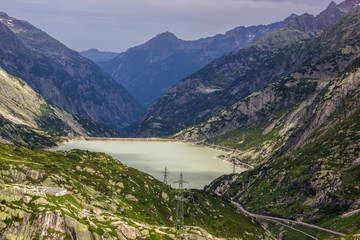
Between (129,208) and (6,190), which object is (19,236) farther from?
(129,208)

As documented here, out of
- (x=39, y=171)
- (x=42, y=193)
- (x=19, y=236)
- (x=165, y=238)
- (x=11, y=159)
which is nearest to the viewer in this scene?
(x=19, y=236)

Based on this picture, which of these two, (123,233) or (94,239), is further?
(123,233)

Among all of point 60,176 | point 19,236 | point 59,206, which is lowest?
point 19,236

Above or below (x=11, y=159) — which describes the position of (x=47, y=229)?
below

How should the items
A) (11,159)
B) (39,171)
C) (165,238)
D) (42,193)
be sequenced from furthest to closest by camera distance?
(11,159)
(39,171)
(165,238)
(42,193)

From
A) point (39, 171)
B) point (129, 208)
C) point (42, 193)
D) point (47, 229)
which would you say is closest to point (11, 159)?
point (39, 171)

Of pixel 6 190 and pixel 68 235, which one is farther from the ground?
pixel 6 190

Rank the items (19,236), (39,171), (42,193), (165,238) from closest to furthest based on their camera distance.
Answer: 1. (19,236)
2. (42,193)
3. (165,238)
4. (39,171)

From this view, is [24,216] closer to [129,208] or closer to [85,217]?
[85,217]

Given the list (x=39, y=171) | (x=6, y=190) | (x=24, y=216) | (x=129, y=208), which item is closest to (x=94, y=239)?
(x=24, y=216)
